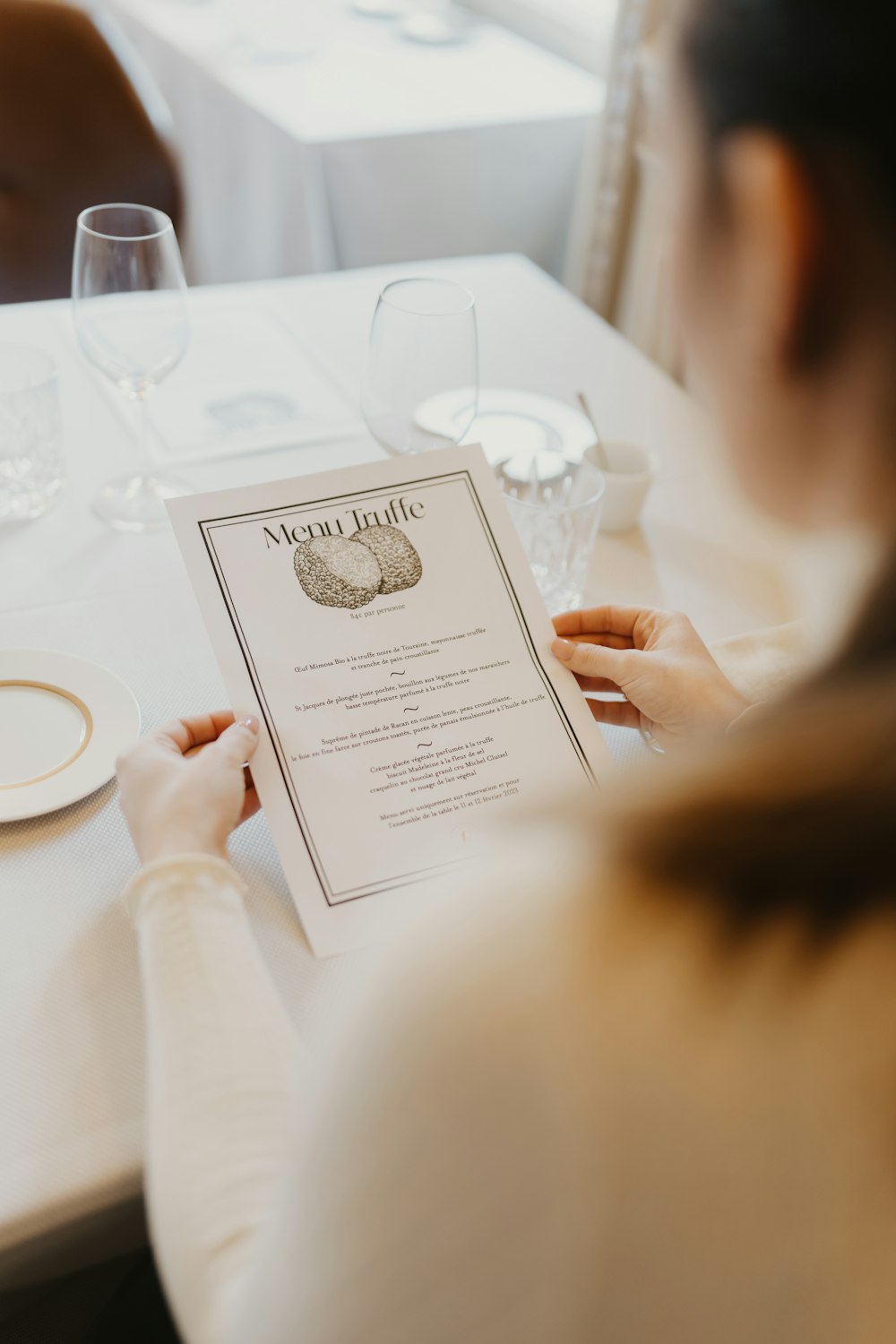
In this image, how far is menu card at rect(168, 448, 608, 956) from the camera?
68cm

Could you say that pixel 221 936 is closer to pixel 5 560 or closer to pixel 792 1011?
pixel 792 1011

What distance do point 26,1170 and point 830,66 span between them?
0.55 meters

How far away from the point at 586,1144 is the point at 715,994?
66 mm

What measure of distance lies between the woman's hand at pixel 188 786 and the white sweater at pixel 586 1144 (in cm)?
23

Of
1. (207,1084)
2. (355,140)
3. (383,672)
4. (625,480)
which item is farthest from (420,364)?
(355,140)

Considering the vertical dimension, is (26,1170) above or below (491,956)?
below

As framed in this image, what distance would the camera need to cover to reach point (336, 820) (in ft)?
2.26

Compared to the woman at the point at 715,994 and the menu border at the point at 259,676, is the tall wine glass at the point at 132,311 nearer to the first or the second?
the menu border at the point at 259,676

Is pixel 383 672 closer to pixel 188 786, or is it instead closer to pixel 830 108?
pixel 188 786

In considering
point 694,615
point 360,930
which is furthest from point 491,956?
point 694,615

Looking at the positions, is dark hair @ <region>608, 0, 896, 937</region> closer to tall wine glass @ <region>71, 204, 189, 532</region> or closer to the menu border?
the menu border

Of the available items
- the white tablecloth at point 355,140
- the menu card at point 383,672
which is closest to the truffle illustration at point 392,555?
the menu card at point 383,672

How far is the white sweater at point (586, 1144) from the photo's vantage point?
375 millimetres

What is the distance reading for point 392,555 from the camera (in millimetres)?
797
